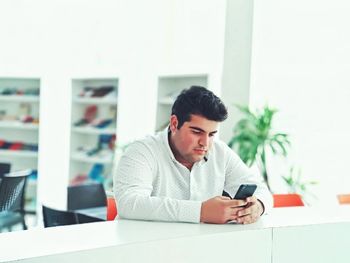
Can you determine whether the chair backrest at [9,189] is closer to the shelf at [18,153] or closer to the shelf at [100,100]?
the shelf at [100,100]

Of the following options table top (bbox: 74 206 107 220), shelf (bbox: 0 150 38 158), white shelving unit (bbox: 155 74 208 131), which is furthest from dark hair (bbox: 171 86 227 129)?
shelf (bbox: 0 150 38 158)

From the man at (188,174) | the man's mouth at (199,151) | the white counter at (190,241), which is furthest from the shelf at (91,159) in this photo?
the white counter at (190,241)

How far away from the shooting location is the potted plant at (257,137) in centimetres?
427

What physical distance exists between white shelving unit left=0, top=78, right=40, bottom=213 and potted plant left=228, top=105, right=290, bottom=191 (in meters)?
3.38

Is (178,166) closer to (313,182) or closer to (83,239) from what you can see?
(83,239)

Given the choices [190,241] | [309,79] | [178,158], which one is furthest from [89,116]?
[190,241]

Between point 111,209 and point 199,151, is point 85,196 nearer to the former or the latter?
point 111,209

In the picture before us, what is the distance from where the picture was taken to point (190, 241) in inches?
62.2

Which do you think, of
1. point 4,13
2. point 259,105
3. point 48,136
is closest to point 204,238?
point 259,105

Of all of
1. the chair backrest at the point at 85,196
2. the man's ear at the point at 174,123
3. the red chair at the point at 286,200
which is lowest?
the chair backrest at the point at 85,196

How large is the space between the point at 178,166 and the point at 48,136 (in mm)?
4773

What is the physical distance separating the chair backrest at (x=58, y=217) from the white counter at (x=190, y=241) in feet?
4.37

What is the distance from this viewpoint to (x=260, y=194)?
214cm

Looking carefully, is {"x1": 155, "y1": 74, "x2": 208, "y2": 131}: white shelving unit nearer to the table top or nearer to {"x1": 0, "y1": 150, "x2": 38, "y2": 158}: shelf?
{"x1": 0, "y1": 150, "x2": 38, "y2": 158}: shelf
